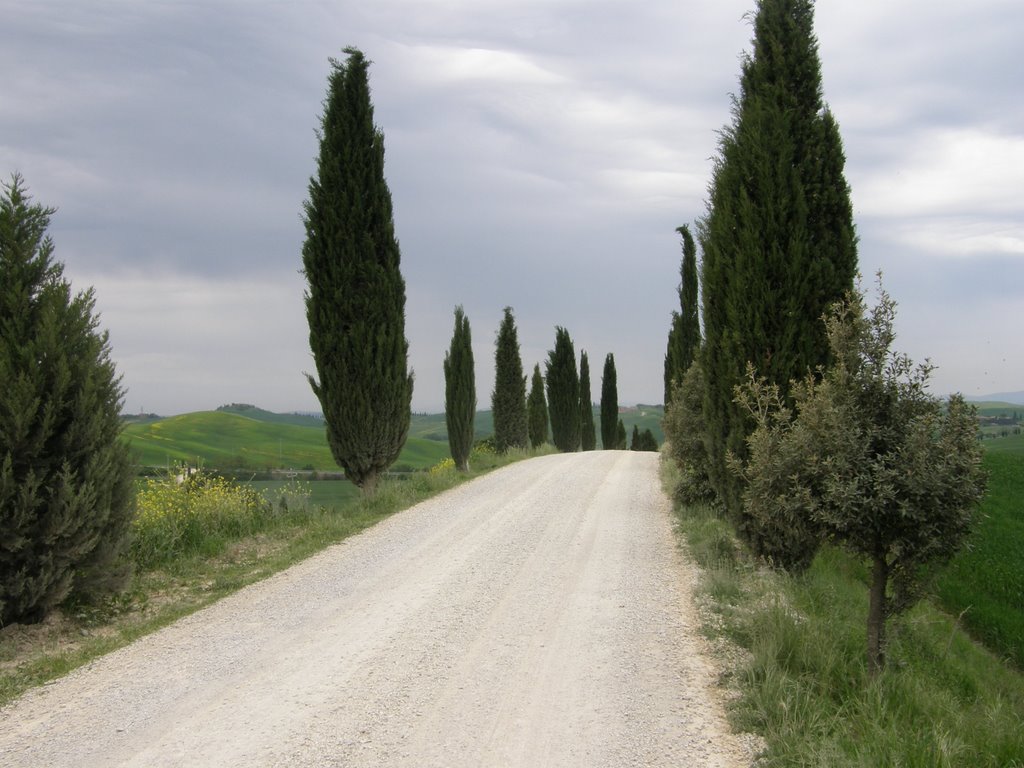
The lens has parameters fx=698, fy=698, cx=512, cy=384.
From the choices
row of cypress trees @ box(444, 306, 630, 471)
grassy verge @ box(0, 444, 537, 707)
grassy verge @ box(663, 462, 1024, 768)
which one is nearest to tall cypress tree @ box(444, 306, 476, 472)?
row of cypress trees @ box(444, 306, 630, 471)

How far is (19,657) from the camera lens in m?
5.96

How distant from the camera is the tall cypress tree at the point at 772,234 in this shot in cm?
841

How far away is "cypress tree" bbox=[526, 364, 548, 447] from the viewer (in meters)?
40.3

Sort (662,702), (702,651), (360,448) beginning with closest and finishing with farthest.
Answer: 1. (662,702)
2. (702,651)
3. (360,448)

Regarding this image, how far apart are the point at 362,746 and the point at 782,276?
698cm

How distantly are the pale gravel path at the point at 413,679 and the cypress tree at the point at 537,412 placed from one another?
31.2m

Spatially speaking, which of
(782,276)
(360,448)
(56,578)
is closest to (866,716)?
(782,276)

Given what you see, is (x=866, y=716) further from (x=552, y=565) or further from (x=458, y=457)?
(x=458, y=457)

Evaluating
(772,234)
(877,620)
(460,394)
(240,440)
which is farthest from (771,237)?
(240,440)

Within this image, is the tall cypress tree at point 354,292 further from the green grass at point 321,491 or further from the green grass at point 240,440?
the green grass at point 240,440

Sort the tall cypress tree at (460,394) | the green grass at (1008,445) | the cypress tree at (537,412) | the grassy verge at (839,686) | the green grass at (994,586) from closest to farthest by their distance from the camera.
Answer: the grassy verge at (839,686), the green grass at (994,586), the tall cypress tree at (460,394), the green grass at (1008,445), the cypress tree at (537,412)

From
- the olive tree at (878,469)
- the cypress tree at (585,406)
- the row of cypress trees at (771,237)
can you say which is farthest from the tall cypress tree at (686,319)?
the cypress tree at (585,406)

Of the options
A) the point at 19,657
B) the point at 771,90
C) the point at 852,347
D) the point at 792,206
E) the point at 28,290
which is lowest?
the point at 19,657

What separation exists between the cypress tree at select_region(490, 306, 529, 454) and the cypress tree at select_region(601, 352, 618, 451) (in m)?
17.0
